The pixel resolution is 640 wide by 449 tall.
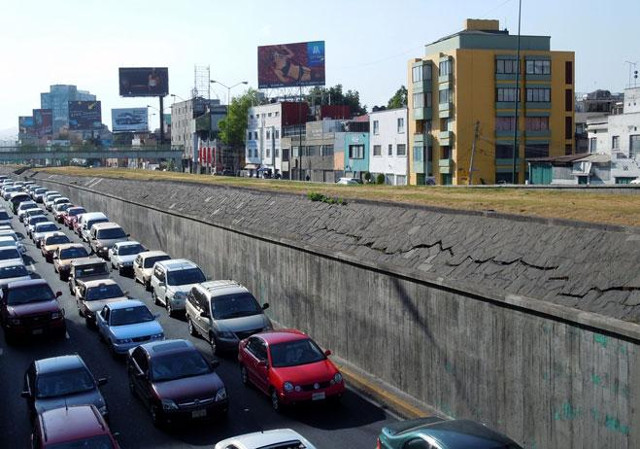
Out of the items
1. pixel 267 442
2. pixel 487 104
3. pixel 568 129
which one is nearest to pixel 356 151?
pixel 487 104

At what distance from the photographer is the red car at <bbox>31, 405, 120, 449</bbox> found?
12219 millimetres

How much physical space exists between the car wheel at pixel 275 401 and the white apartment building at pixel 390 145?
56934mm

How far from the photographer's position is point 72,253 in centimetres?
3534

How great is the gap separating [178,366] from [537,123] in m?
58.6

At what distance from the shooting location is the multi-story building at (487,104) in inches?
2625

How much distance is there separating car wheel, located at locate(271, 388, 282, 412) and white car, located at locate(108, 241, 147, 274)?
19609mm

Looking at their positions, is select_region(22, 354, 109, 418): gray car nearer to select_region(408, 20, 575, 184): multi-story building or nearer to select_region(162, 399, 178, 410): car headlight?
select_region(162, 399, 178, 410): car headlight

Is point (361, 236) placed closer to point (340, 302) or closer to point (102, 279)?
point (340, 302)

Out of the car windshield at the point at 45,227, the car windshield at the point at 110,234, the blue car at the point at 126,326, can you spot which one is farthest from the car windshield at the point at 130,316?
the car windshield at the point at 45,227

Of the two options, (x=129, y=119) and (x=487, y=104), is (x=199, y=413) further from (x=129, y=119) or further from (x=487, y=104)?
(x=129, y=119)

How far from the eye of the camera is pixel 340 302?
67.7 ft

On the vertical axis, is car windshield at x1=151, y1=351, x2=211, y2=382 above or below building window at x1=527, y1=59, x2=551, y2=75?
below

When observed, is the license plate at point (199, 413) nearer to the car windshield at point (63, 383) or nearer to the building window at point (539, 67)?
the car windshield at point (63, 383)

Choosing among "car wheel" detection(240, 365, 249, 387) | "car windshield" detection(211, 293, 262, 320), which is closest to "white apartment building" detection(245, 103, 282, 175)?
"car windshield" detection(211, 293, 262, 320)
